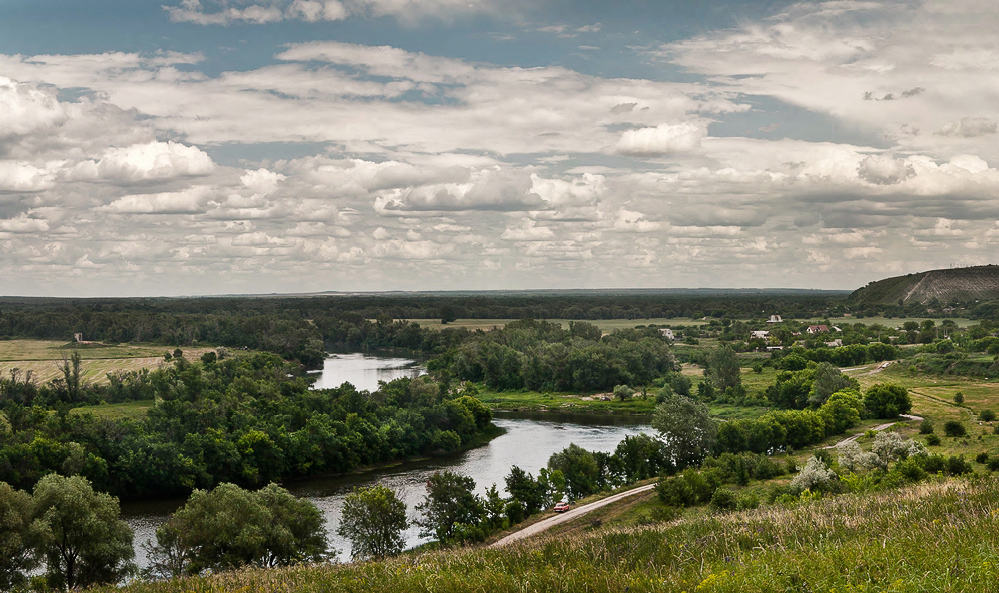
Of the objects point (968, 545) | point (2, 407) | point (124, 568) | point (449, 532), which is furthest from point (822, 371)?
point (2, 407)

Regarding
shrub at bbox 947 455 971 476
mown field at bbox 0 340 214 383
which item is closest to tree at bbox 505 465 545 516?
shrub at bbox 947 455 971 476

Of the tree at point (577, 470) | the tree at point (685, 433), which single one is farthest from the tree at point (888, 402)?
the tree at point (577, 470)

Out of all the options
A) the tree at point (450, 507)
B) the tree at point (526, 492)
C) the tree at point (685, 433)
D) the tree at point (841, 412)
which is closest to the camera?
the tree at point (450, 507)

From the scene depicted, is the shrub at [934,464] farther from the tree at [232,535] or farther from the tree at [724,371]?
the tree at [724,371]

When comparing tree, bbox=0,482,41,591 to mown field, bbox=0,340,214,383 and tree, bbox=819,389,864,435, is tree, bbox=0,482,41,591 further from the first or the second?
mown field, bbox=0,340,214,383

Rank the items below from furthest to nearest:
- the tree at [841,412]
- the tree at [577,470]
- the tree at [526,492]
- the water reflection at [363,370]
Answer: the water reflection at [363,370], the tree at [841,412], the tree at [577,470], the tree at [526,492]

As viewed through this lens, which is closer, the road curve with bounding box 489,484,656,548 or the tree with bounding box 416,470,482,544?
the road curve with bounding box 489,484,656,548

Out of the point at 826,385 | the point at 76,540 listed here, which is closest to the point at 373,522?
the point at 76,540
